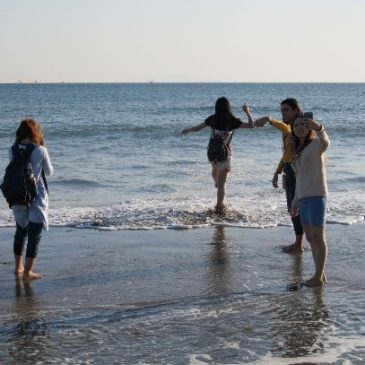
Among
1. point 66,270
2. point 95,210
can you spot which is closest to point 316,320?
point 66,270

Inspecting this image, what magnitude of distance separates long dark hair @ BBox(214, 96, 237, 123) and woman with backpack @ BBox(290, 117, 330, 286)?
11.2 feet

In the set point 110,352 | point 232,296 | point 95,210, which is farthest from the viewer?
point 95,210

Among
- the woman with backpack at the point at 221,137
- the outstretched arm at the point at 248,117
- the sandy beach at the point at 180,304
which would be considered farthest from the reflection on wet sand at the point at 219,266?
the outstretched arm at the point at 248,117

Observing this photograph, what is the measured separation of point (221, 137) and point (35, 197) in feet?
13.2

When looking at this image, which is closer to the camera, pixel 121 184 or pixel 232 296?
pixel 232 296

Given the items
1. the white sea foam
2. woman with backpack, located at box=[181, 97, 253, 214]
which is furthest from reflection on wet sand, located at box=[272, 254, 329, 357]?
woman with backpack, located at box=[181, 97, 253, 214]

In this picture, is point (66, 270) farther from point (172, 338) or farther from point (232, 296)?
point (172, 338)

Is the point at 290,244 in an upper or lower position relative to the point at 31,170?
lower

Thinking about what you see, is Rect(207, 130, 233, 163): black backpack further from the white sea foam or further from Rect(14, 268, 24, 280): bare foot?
Rect(14, 268, 24, 280): bare foot

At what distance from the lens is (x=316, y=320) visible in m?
5.59

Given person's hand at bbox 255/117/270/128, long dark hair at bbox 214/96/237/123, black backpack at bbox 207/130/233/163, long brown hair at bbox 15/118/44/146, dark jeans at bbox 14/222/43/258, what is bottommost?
dark jeans at bbox 14/222/43/258

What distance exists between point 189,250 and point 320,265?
2049 millimetres

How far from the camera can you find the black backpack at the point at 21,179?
6598 mm

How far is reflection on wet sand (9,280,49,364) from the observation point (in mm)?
4875
